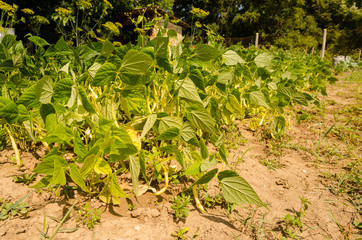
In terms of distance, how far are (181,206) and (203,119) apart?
1.25 feet

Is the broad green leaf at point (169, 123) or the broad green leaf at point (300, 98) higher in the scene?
the broad green leaf at point (169, 123)

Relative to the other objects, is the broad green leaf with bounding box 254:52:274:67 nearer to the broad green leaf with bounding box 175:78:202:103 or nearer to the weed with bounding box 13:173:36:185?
the broad green leaf with bounding box 175:78:202:103

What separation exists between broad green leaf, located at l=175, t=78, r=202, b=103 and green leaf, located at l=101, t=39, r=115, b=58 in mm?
308

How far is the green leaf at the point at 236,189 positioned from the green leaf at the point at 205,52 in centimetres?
47

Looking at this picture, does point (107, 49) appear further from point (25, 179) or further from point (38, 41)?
point (25, 179)

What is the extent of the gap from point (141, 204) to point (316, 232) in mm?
753

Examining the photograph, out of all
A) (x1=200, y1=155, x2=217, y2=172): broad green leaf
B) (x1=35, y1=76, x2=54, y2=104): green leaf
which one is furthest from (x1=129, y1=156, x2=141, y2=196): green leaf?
(x1=35, y1=76, x2=54, y2=104): green leaf

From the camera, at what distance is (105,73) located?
2.53 ft

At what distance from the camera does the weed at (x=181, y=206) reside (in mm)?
941

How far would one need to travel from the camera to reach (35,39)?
3.62 feet

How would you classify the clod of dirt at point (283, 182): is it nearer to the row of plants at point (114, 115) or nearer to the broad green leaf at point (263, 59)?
the row of plants at point (114, 115)

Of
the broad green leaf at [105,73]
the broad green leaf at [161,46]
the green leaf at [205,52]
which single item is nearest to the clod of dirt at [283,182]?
the green leaf at [205,52]

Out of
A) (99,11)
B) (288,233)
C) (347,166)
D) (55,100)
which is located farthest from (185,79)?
(99,11)

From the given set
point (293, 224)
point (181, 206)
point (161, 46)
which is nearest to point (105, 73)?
point (161, 46)
